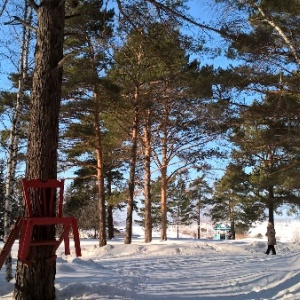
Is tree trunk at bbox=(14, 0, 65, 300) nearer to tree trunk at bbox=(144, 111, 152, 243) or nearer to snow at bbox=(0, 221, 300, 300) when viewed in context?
snow at bbox=(0, 221, 300, 300)

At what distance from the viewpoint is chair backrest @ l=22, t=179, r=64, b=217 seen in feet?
15.8

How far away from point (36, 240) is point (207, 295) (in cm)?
317

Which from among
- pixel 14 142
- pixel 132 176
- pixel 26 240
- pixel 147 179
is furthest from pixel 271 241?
pixel 26 240

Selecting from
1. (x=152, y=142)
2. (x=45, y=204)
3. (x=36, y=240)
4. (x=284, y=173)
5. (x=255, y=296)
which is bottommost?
(x=255, y=296)

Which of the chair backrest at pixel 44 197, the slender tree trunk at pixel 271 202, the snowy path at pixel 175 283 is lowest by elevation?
the snowy path at pixel 175 283

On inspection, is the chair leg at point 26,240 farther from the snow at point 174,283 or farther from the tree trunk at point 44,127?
the snow at point 174,283

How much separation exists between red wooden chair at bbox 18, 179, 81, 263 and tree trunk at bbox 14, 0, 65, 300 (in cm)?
15

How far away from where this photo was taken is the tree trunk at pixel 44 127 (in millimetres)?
4883

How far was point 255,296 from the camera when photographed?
6398 millimetres

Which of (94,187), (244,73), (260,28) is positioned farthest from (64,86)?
Answer: (94,187)

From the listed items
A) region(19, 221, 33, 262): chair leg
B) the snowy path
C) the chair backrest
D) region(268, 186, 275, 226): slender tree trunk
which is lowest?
the snowy path

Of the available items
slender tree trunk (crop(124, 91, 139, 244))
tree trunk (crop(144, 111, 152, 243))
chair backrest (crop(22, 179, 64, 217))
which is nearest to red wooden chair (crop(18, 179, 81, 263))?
chair backrest (crop(22, 179, 64, 217))

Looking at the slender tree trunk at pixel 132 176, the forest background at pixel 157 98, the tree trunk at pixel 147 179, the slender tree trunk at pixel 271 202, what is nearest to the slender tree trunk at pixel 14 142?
the forest background at pixel 157 98

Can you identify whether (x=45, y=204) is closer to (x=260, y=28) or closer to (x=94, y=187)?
(x=260, y=28)
